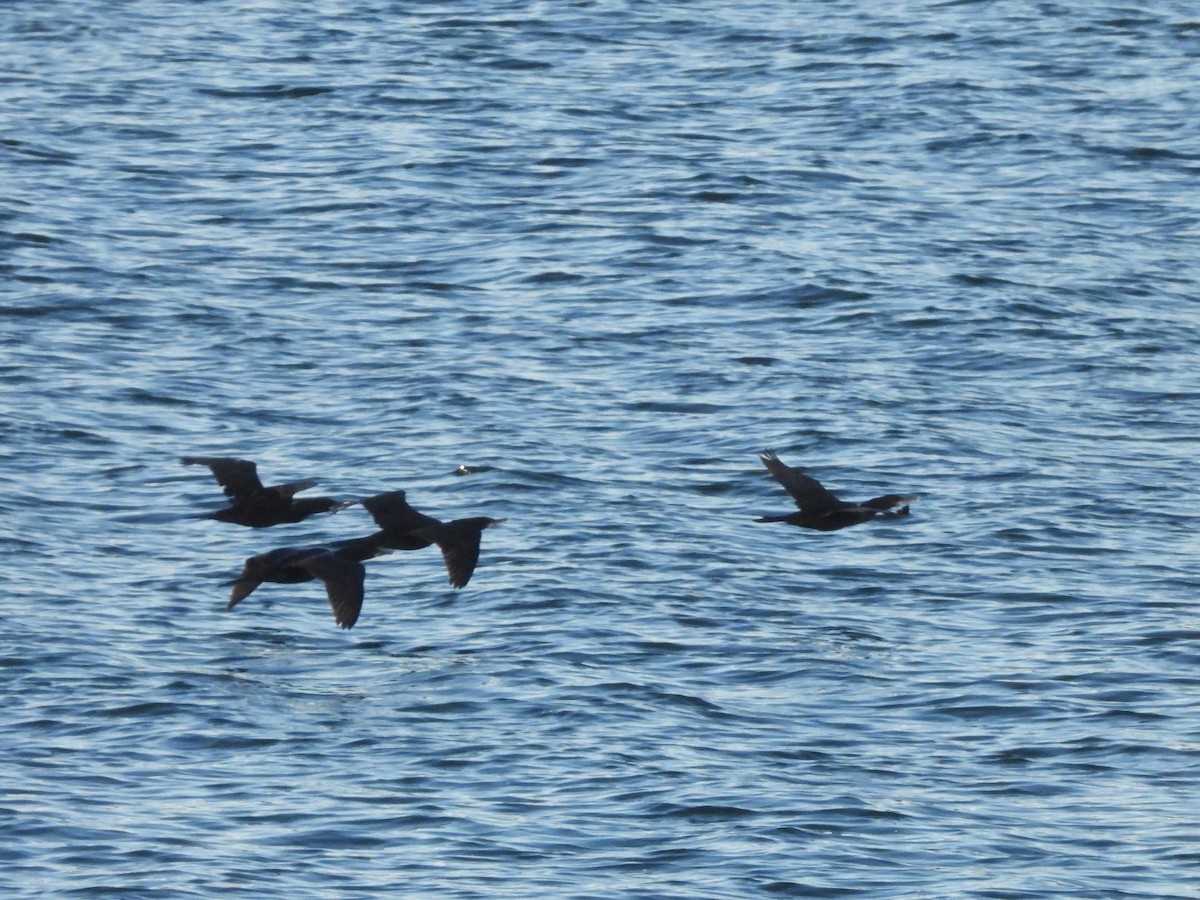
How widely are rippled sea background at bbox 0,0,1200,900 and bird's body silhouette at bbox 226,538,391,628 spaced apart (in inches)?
17.4

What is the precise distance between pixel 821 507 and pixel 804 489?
0.16 meters

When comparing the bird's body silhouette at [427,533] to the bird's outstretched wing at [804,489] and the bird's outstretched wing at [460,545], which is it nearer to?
the bird's outstretched wing at [460,545]

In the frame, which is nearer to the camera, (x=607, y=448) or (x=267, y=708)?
(x=267, y=708)

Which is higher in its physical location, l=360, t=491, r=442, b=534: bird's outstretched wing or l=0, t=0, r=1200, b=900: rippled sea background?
l=360, t=491, r=442, b=534: bird's outstretched wing

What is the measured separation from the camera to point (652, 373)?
18.8 metres

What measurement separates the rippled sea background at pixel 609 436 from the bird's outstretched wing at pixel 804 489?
0.69 metres

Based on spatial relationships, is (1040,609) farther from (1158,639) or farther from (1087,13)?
(1087,13)

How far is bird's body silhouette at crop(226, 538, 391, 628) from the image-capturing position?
12.6 meters

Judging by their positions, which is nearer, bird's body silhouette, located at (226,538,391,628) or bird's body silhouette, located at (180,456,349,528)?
bird's body silhouette, located at (226,538,391,628)

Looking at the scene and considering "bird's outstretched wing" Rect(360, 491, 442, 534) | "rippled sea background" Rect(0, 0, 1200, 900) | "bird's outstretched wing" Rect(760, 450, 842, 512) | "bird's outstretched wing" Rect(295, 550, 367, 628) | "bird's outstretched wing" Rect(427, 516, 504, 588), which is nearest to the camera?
"rippled sea background" Rect(0, 0, 1200, 900)

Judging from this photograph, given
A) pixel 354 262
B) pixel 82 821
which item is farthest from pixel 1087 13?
pixel 82 821

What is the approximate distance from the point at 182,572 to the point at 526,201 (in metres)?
9.45

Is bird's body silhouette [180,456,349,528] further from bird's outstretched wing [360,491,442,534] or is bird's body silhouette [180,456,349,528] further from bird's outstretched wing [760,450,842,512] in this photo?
bird's outstretched wing [760,450,842,512]

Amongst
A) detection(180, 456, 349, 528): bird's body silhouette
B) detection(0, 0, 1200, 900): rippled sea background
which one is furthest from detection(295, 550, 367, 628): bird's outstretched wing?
detection(180, 456, 349, 528): bird's body silhouette
